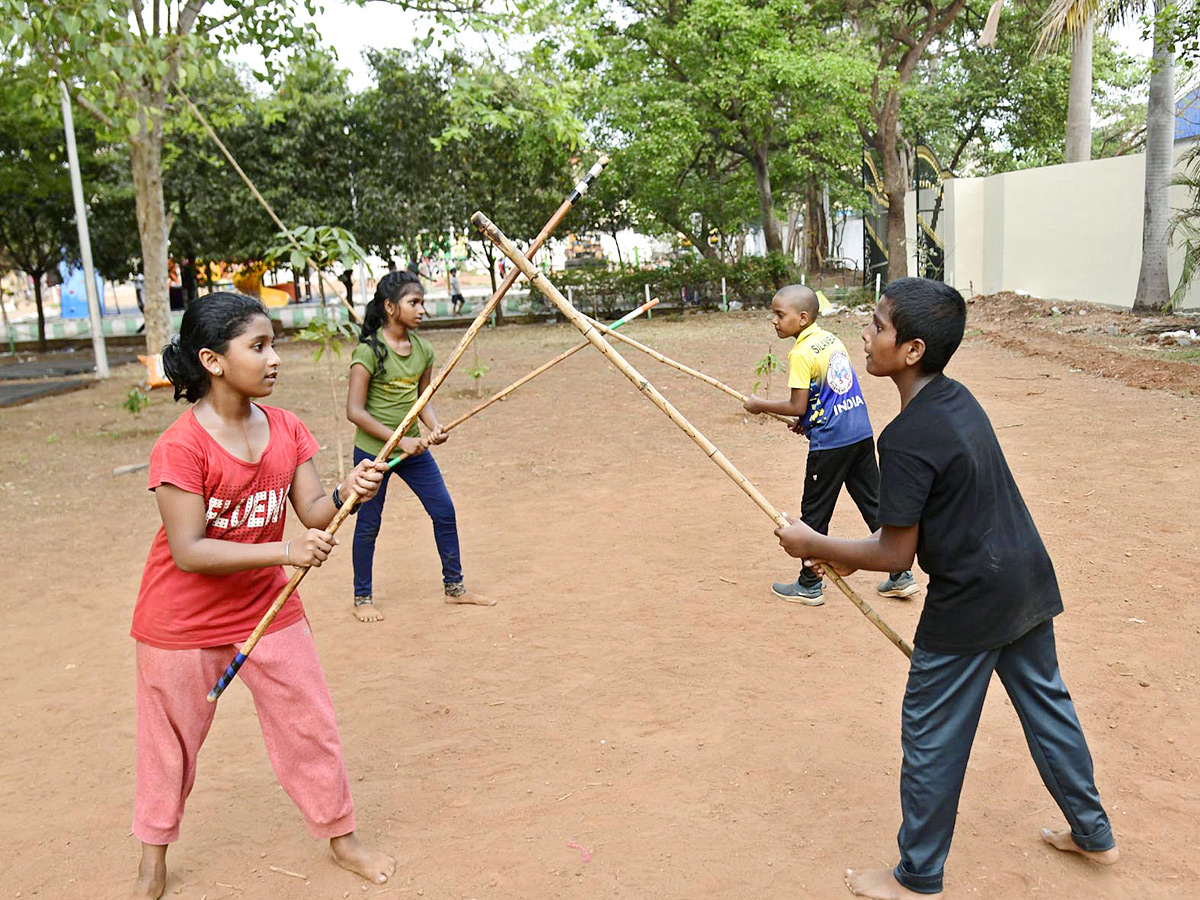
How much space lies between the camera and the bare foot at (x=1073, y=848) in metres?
2.73

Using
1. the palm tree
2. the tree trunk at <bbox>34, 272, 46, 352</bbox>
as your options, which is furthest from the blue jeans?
the tree trunk at <bbox>34, 272, 46, 352</bbox>

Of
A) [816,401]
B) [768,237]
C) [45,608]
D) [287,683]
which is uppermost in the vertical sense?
[768,237]

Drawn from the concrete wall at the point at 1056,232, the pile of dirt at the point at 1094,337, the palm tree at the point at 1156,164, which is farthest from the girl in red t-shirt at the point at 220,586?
the concrete wall at the point at 1056,232

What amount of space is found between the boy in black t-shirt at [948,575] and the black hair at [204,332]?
163 centimetres

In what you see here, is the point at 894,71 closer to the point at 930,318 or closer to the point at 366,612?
the point at 366,612

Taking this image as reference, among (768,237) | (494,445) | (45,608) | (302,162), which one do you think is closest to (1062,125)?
(768,237)

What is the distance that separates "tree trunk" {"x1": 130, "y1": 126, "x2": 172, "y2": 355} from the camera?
13148mm

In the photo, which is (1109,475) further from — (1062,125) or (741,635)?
(1062,125)

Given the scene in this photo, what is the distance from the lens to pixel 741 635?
15.0ft

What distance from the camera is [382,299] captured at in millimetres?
4898

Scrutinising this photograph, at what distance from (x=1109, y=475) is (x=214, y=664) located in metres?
6.11

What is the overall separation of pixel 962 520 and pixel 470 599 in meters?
3.21

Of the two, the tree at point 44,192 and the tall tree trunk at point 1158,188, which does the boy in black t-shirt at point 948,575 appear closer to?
the tall tree trunk at point 1158,188

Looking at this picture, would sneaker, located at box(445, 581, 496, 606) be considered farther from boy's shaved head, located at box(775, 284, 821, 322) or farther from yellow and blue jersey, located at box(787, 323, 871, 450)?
boy's shaved head, located at box(775, 284, 821, 322)
